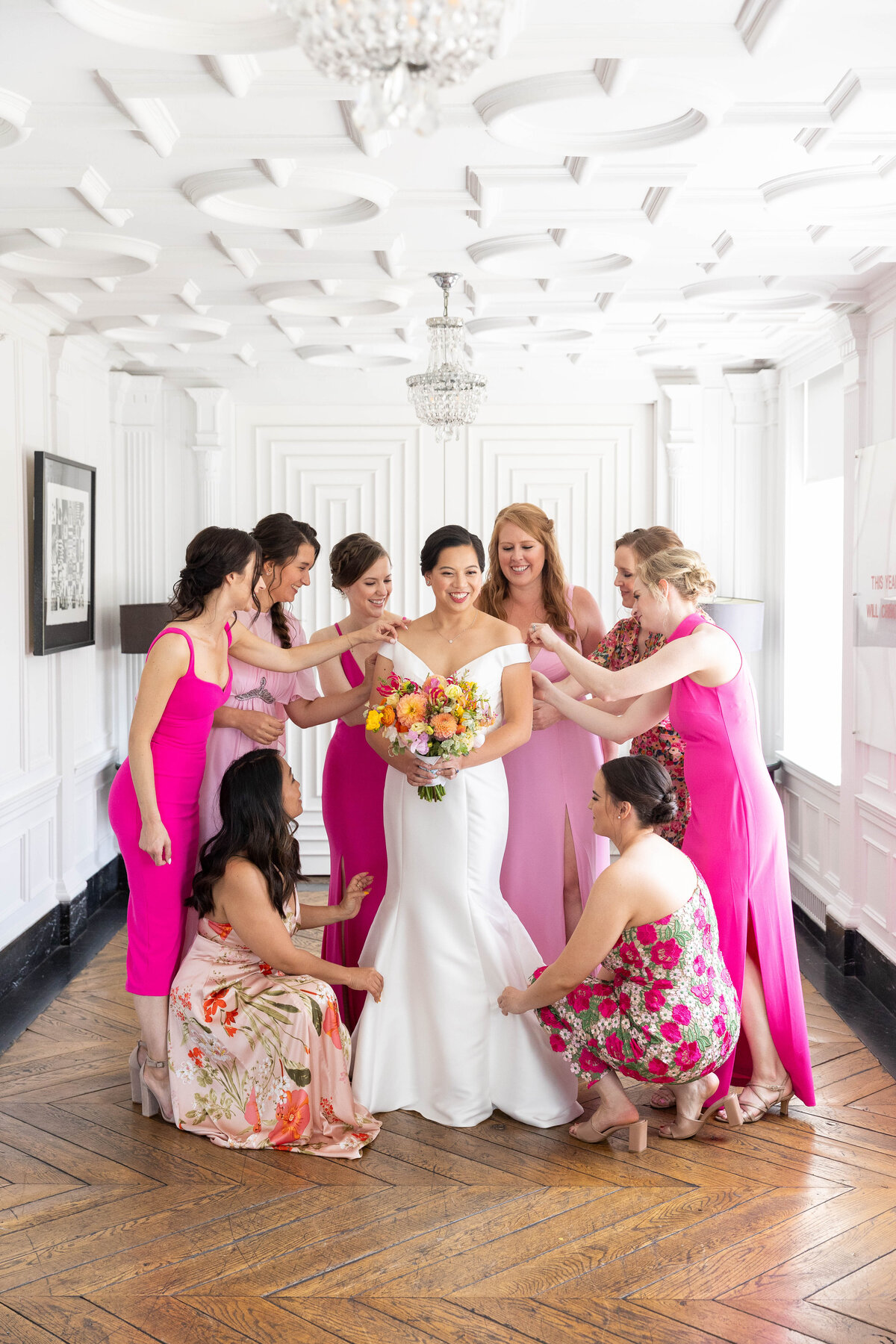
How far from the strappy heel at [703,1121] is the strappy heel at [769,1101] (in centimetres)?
3

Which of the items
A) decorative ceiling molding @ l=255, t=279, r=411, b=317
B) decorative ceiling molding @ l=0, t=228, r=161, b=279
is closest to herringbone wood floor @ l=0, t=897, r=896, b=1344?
decorative ceiling molding @ l=0, t=228, r=161, b=279

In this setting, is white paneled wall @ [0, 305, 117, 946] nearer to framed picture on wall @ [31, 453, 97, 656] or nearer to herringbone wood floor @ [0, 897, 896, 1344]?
framed picture on wall @ [31, 453, 97, 656]

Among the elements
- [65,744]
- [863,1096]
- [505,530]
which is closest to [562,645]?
[505,530]

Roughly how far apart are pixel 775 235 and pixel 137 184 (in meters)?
2.13

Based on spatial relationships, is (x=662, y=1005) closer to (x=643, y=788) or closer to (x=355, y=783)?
(x=643, y=788)

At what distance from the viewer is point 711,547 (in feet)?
22.2

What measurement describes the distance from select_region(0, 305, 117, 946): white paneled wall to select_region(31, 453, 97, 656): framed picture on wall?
0.20 ft

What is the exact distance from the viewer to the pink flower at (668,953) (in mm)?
3184

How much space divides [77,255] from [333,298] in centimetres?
111

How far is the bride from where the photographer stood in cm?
354

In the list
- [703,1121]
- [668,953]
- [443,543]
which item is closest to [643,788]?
[668,953]

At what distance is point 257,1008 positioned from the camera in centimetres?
334

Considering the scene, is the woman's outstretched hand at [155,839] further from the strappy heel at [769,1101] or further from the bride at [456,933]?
the strappy heel at [769,1101]

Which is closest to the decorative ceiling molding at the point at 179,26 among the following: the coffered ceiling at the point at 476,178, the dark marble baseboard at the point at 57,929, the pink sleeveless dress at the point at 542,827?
the coffered ceiling at the point at 476,178
